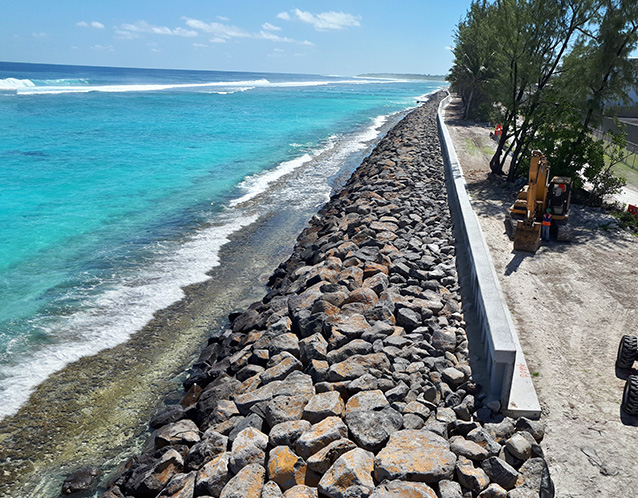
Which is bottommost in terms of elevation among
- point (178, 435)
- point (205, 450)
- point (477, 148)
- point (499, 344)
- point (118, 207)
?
point (118, 207)

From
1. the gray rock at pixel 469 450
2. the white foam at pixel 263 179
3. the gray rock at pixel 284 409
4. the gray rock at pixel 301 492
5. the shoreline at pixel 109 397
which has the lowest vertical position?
the shoreline at pixel 109 397

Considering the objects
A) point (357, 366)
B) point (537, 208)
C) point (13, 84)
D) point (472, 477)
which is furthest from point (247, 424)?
point (13, 84)

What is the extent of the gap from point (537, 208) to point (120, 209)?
13.2 meters

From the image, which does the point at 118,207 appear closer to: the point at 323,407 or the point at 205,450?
the point at 205,450

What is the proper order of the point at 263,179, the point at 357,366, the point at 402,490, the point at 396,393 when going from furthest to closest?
1. the point at 263,179
2. the point at 357,366
3. the point at 396,393
4. the point at 402,490

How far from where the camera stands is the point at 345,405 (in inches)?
199

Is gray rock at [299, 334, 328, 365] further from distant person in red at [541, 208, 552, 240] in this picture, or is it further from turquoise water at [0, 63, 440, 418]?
distant person in red at [541, 208, 552, 240]

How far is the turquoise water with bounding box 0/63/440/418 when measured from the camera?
8.95 m

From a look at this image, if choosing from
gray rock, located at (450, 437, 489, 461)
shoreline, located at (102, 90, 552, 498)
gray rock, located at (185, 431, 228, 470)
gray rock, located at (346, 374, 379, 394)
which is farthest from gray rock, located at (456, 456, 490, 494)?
gray rock, located at (185, 431, 228, 470)

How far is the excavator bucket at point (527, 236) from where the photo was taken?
9497 mm

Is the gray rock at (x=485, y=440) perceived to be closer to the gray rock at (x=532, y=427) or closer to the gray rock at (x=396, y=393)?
the gray rock at (x=532, y=427)

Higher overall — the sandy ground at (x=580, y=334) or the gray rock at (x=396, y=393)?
the gray rock at (x=396, y=393)

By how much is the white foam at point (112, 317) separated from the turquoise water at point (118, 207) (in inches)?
1.0

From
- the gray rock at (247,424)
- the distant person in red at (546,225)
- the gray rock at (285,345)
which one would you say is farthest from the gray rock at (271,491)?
the distant person in red at (546,225)
